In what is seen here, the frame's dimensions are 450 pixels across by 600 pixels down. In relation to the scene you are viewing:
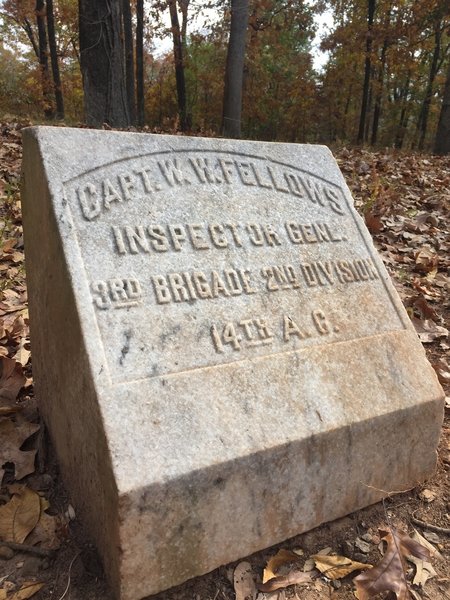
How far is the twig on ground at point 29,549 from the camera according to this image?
5.42 feet

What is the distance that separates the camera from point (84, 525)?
5.51 feet

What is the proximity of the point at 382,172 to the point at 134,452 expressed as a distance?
5892mm

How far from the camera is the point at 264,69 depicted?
2441 cm

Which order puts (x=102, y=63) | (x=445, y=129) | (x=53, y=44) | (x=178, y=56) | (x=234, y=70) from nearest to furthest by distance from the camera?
(x=102, y=63), (x=234, y=70), (x=445, y=129), (x=178, y=56), (x=53, y=44)

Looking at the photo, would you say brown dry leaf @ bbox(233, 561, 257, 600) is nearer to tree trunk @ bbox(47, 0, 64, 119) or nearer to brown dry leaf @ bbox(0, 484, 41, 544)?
brown dry leaf @ bbox(0, 484, 41, 544)

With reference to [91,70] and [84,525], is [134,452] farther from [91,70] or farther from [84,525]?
[91,70]

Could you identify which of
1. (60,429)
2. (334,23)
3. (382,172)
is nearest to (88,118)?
(382,172)

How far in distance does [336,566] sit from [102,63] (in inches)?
226

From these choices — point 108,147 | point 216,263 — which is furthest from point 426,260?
point 108,147

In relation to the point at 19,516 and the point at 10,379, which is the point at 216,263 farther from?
the point at 10,379

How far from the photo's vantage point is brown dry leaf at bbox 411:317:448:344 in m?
3.12

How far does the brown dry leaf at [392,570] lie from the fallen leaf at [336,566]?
44 mm

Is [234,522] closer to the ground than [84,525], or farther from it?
farther from it

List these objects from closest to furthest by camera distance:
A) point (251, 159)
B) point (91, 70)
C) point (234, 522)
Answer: point (234, 522)
point (251, 159)
point (91, 70)
